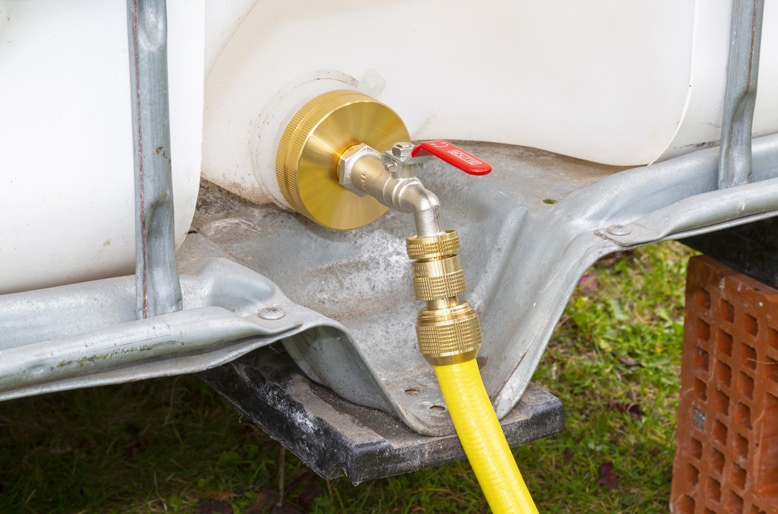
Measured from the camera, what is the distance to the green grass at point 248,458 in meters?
1.63

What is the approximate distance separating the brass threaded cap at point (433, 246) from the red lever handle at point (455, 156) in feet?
0.21

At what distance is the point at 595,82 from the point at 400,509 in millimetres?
920

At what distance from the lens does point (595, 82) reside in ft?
3.42

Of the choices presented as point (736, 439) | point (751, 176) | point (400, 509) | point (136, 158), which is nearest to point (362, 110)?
point (136, 158)

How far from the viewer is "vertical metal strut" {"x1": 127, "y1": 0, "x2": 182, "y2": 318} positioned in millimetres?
650

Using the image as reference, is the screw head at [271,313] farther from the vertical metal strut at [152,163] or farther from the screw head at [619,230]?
the screw head at [619,230]

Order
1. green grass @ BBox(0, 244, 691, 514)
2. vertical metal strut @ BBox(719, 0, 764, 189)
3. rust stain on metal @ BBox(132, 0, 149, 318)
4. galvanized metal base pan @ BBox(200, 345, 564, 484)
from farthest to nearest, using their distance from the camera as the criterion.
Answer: green grass @ BBox(0, 244, 691, 514) < vertical metal strut @ BBox(719, 0, 764, 189) < galvanized metal base pan @ BBox(200, 345, 564, 484) < rust stain on metal @ BBox(132, 0, 149, 318)

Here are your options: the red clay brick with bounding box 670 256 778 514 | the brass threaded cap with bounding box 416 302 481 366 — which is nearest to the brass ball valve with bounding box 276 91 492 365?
the brass threaded cap with bounding box 416 302 481 366

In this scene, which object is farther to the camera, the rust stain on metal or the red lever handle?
the red lever handle

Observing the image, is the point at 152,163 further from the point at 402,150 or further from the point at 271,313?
the point at 402,150

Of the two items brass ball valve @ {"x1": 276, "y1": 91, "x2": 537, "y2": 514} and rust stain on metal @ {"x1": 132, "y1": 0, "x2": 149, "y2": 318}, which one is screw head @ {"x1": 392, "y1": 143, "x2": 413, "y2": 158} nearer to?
brass ball valve @ {"x1": 276, "y1": 91, "x2": 537, "y2": 514}

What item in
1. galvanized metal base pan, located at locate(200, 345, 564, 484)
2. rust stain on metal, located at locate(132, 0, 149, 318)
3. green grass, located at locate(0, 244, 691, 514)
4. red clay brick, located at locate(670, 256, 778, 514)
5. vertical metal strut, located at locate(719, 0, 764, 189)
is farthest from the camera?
green grass, located at locate(0, 244, 691, 514)

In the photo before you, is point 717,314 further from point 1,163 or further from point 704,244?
point 1,163

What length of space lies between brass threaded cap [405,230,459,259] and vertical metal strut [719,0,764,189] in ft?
1.08
